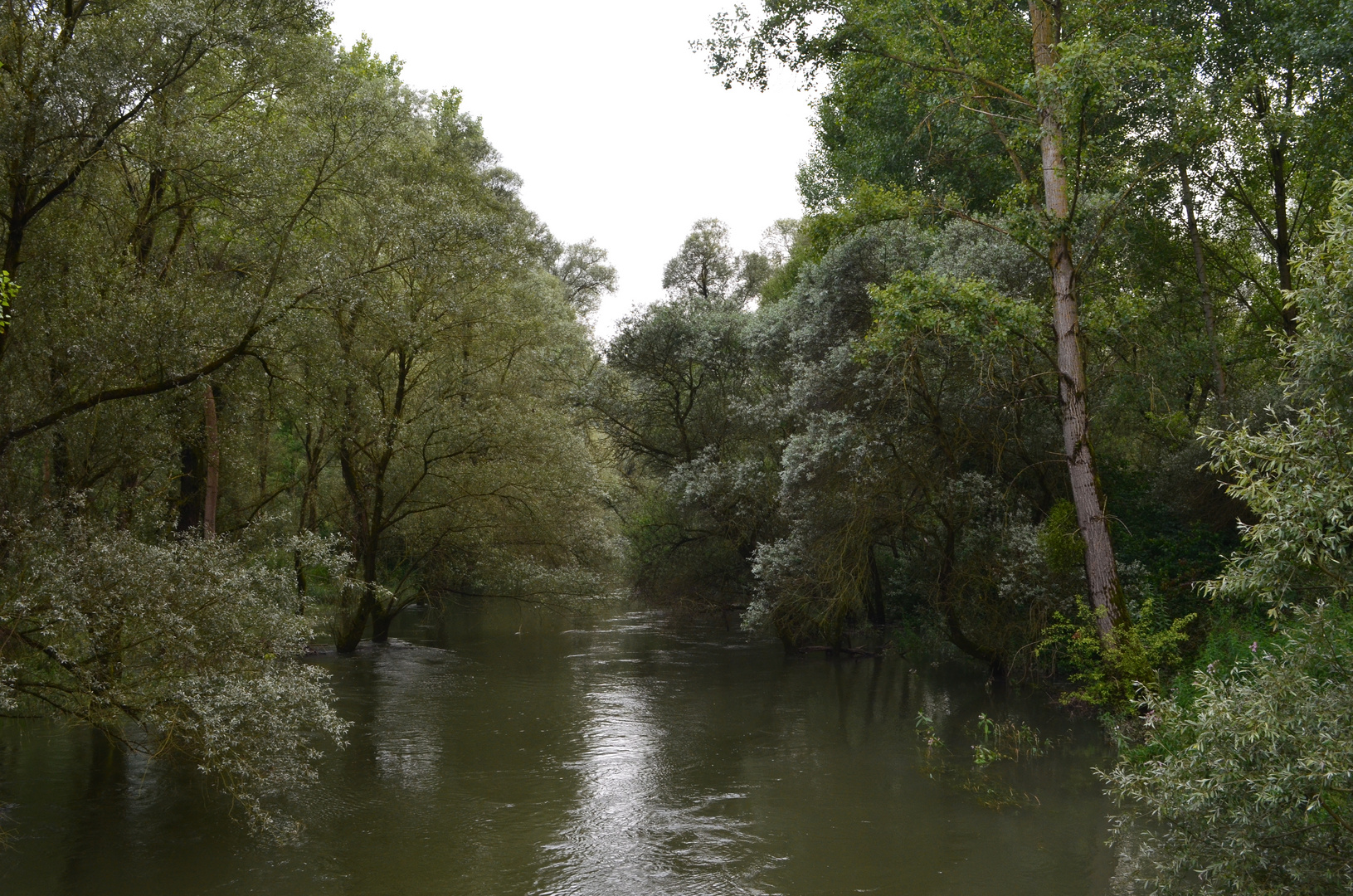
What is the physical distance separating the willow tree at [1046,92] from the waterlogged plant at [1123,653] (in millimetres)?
356

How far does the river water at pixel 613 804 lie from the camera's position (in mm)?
9367

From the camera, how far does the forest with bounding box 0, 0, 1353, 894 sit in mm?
8938

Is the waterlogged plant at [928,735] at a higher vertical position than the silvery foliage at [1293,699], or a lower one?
lower

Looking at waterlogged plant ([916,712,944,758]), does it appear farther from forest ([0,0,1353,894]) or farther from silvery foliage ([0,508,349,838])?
silvery foliage ([0,508,349,838])

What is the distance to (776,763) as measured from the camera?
1363cm

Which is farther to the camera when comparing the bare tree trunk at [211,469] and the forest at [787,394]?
the bare tree trunk at [211,469]

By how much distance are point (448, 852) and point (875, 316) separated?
10.2 m

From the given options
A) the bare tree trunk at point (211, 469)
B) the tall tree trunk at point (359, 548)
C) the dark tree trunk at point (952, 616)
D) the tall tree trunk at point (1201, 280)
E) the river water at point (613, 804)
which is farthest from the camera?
the tall tree trunk at point (359, 548)

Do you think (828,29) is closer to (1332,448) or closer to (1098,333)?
(1098,333)

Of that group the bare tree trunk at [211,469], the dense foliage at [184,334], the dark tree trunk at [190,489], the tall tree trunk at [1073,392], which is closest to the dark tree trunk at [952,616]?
the tall tree trunk at [1073,392]

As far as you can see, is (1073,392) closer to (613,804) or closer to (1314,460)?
(1314,460)

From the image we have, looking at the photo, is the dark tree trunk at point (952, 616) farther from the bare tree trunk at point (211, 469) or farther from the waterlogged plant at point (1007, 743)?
the bare tree trunk at point (211, 469)

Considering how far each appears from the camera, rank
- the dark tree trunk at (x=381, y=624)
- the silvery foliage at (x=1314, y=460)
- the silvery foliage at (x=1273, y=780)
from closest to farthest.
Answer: the silvery foliage at (x=1273, y=780) < the silvery foliage at (x=1314, y=460) < the dark tree trunk at (x=381, y=624)

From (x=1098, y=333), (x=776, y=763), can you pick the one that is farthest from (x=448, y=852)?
(x=1098, y=333)
